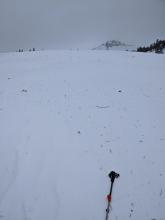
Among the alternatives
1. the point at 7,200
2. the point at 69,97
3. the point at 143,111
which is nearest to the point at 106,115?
the point at 143,111

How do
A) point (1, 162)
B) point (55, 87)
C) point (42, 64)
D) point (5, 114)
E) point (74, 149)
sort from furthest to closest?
point (42, 64), point (55, 87), point (5, 114), point (74, 149), point (1, 162)

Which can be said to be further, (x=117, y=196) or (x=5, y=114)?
(x=5, y=114)

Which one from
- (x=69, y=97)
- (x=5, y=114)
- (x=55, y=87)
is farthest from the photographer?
(x=55, y=87)

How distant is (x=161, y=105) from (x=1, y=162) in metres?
10.0

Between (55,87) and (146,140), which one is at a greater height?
(55,87)

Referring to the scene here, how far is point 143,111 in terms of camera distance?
1496cm

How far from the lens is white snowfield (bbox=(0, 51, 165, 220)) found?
888cm

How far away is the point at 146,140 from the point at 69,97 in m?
6.33

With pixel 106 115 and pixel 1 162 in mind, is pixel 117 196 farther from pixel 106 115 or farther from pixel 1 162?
pixel 106 115

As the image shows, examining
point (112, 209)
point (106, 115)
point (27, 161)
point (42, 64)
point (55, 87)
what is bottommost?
point (112, 209)

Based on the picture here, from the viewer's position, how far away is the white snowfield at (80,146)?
8883 millimetres

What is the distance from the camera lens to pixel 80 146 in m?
11.5

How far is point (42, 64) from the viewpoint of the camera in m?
24.9

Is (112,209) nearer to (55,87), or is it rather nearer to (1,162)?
(1,162)
